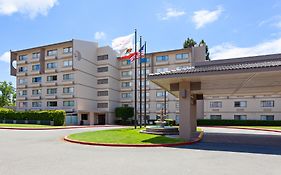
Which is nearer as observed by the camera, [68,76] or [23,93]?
[68,76]

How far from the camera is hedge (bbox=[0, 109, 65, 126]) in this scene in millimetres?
40375

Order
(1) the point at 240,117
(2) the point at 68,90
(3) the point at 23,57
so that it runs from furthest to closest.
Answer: (3) the point at 23,57, (2) the point at 68,90, (1) the point at 240,117

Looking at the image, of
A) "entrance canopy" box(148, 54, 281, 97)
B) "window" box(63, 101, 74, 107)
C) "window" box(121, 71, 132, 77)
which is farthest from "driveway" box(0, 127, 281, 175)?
"window" box(121, 71, 132, 77)

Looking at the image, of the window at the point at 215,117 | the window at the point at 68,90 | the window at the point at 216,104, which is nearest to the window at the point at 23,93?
the window at the point at 68,90

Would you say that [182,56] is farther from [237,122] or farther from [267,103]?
[267,103]

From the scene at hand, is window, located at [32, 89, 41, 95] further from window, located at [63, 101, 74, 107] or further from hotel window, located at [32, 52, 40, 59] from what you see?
window, located at [63, 101, 74, 107]

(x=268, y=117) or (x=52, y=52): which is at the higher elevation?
(x=52, y=52)

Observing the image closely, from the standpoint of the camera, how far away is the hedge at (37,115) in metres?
40.4

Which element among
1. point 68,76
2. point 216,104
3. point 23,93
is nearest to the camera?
point 216,104

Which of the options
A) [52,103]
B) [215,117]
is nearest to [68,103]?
[52,103]

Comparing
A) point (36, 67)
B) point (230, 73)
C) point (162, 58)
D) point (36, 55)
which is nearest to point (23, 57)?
point (36, 55)

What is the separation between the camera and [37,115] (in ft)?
139

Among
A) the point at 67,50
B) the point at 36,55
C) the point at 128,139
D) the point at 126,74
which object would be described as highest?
the point at 67,50

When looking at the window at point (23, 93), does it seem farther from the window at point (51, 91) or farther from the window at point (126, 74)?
the window at point (126, 74)
